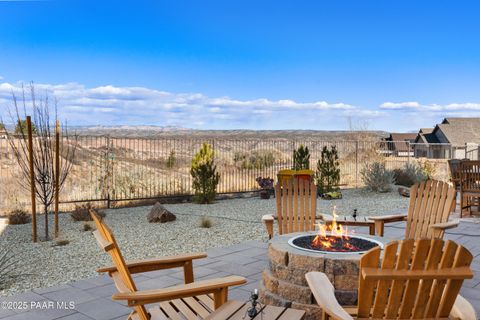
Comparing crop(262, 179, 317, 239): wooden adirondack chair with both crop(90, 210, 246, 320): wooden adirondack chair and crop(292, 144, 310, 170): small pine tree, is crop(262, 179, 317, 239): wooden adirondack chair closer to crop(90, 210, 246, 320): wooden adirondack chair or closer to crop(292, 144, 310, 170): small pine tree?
crop(90, 210, 246, 320): wooden adirondack chair

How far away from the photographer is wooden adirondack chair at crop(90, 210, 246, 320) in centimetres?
233

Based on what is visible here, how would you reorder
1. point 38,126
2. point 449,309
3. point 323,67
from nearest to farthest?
1. point 449,309
2. point 38,126
3. point 323,67

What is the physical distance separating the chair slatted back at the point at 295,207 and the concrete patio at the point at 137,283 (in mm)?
548

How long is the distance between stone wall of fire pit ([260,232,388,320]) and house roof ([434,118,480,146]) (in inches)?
1348

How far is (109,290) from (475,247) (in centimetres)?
484

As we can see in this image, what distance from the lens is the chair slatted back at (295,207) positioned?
17.7 feet

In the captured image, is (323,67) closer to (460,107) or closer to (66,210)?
(66,210)

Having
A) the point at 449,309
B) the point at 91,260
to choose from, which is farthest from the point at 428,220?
the point at 91,260

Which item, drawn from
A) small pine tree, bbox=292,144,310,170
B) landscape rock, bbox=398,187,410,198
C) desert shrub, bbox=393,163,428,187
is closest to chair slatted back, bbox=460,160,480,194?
landscape rock, bbox=398,187,410,198

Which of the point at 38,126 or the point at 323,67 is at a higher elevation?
the point at 323,67

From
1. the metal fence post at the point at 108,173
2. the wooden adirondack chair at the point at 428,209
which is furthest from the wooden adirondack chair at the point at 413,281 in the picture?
the metal fence post at the point at 108,173

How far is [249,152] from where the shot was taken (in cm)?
1864

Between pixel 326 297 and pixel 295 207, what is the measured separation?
3180mm

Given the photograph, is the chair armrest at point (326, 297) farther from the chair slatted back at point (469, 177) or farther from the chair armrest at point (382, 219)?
the chair slatted back at point (469, 177)
